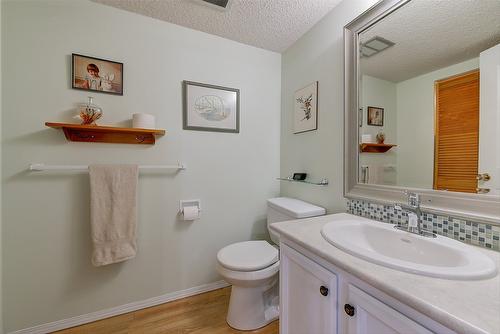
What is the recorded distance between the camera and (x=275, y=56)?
198 cm

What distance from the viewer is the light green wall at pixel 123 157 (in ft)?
4.03

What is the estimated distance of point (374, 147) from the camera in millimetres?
1166

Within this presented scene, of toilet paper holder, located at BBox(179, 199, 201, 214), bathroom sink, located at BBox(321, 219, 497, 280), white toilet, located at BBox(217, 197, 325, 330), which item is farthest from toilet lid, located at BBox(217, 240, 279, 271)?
bathroom sink, located at BBox(321, 219, 497, 280)

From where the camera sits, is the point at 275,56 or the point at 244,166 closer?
the point at 244,166

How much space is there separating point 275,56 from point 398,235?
71.8 inches

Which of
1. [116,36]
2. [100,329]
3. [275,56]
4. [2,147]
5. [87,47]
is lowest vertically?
[100,329]

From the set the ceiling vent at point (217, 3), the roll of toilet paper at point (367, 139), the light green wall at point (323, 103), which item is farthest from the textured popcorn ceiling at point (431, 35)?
the ceiling vent at point (217, 3)

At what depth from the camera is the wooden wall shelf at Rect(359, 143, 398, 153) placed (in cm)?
112

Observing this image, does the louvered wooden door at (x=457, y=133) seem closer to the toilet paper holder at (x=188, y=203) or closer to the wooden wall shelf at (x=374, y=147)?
the wooden wall shelf at (x=374, y=147)

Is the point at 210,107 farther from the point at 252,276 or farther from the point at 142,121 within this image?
the point at 252,276

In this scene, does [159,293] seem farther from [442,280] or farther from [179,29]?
[179,29]

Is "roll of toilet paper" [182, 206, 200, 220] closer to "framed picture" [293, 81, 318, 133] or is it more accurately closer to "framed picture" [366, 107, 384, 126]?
"framed picture" [293, 81, 318, 133]

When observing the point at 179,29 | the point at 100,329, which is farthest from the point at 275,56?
the point at 100,329

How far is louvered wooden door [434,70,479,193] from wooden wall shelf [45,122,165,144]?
5.20 feet
